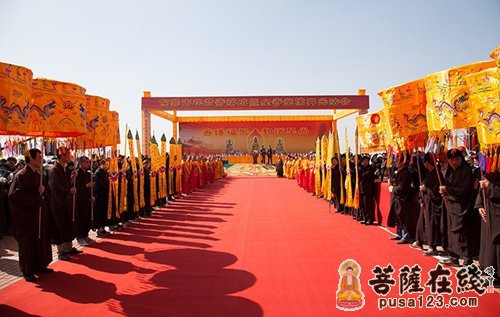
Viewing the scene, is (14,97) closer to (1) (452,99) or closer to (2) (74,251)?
(2) (74,251)

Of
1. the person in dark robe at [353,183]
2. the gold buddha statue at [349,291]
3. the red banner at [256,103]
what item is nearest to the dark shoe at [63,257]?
the gold buddha statue at [349,291]

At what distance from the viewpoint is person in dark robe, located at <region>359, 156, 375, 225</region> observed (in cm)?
709

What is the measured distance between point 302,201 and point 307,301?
7.59 meters

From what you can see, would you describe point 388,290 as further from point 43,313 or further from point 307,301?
point 43,313

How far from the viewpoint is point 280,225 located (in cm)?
707

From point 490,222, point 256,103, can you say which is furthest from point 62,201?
point 256,103

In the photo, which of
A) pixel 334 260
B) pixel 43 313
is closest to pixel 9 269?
pixel 43 313

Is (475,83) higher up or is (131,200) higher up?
(475,83)

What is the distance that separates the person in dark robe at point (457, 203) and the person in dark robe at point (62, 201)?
483 centimetres

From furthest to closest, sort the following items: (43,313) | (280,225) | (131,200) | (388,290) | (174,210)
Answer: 1. (174,210)
2. (131,200)
3. (280,225)
4. (388,290)
5. (43,313)

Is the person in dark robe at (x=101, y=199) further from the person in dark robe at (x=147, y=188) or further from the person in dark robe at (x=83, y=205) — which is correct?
the person in dark robe at (x=147, y=188)

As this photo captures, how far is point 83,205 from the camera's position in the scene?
18.8ft

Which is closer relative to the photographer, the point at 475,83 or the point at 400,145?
the point at 475,83

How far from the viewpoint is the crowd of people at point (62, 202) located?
161 inches
